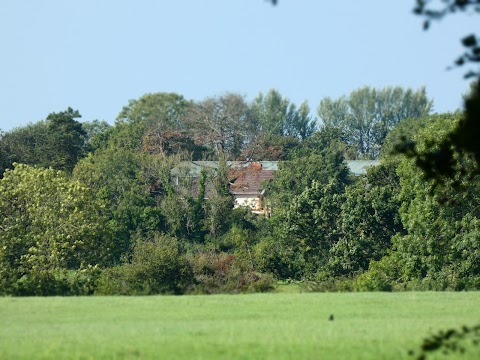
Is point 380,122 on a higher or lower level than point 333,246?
higher

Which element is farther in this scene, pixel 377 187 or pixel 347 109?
pixel 347 109

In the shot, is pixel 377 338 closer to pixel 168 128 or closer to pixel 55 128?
pixel 55 128

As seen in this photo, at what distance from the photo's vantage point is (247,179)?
95.8 meters

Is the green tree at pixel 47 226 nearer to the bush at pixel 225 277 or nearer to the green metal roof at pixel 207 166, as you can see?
the bush at pixel 225 277

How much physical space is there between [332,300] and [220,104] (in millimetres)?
105976

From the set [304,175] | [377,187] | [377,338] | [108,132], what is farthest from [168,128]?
[377,338]

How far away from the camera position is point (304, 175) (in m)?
83.0

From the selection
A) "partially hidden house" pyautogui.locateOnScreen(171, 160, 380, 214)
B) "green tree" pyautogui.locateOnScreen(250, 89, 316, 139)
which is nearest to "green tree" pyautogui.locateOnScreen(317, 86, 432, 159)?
"green tree" pyautogui.locateOnScreen(250, 89, 316, 139)

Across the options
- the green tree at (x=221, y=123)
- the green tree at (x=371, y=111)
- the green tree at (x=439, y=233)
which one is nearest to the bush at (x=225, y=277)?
the green tree at (x=439, y=233)

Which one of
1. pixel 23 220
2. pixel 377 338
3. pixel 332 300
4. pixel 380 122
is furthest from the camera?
pixel 380 122

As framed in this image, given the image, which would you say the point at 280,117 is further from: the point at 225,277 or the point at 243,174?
the point at 225,277

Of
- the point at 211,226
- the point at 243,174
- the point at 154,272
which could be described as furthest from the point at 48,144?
the point at 154,272

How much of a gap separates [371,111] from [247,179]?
180ft

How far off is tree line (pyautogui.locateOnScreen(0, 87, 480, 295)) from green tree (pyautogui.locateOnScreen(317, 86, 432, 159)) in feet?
163
